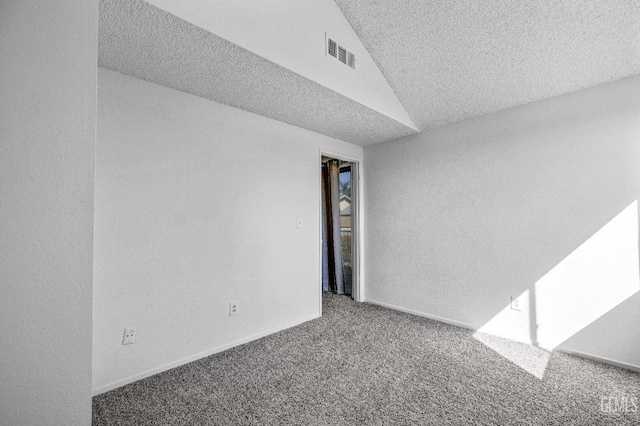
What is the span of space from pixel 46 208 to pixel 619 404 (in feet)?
9.72

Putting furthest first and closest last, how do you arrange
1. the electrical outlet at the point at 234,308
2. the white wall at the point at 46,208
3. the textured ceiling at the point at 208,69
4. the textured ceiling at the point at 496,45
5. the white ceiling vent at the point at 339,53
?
the electrical outlet at the point at 234,308 < the white ceiling vent at the point at 339,53 < the textured ceiling at the point at 496,45 < the textured ceiling at the point at 208,69 < the white wall at the point at 46,208

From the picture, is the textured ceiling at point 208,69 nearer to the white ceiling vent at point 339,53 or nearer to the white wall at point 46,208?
the white ceiling vent at point 339,53

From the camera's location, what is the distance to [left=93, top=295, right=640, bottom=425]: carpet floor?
1.54 metres

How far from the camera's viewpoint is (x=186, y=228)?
2168 millimetres

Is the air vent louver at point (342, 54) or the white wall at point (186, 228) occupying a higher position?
the air vent louver at point (342, 54)

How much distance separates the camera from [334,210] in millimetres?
4309

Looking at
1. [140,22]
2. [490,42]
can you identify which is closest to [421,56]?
[490,42]

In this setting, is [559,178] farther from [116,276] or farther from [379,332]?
[116,276]

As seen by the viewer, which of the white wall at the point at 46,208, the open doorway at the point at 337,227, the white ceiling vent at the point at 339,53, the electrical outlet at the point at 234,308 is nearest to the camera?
the white wall at the point at 46,208

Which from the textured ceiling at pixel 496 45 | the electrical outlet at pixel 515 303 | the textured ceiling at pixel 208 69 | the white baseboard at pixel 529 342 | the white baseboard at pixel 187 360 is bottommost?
the white baseboard at pixel 529 342

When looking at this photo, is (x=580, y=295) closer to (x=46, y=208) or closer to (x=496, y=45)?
(x=496, y=45)

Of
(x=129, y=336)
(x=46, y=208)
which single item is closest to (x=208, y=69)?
(x=46, y=208)

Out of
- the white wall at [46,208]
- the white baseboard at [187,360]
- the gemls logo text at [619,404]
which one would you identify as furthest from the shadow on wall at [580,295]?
the white wall at [46,208]

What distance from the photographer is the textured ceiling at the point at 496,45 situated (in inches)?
69.9
